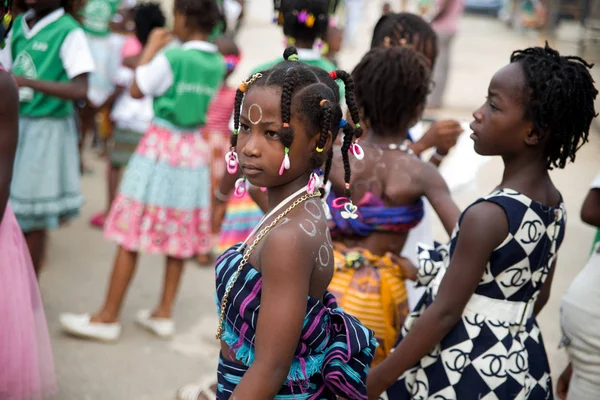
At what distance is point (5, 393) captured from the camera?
2.68 metres

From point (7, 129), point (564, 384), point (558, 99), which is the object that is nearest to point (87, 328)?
point (7, 129)

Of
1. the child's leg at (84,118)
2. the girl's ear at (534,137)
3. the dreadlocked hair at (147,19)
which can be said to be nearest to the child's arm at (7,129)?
the girl's ear at (534,137)

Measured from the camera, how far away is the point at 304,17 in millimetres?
3979

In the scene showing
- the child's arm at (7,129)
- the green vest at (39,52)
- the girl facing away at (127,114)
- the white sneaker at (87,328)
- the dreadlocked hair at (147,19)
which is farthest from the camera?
the dreadlocked hair at (147,19)

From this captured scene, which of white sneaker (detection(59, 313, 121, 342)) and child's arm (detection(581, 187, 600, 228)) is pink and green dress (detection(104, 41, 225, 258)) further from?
child's arm (detection(581, 187, 600, 228))

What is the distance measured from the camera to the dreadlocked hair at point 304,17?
3.98 metres

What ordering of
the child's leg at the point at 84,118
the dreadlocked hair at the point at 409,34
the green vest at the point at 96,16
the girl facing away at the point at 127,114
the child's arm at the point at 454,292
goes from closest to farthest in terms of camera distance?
1. the child's arm at the point at 454,292
2. the dreadlocked hair at the point at 409,34
3. the girl facing away at the point at 127,114
4. the green vest at the point at 96,16
5. the child's leg at the point at 84,118

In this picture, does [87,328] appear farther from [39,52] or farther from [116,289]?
[39,52]

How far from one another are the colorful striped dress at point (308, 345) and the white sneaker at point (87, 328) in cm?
245

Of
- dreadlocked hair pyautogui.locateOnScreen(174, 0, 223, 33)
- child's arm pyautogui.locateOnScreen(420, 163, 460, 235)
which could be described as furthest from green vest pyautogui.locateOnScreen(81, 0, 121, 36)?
child's arm pyautogui.locateOnScreen(420, 163, 460, 235)

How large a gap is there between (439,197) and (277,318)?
122 cm

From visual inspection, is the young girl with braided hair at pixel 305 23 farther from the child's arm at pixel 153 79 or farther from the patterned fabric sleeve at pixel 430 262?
the patterned fabric sleeve at pixel 430 262

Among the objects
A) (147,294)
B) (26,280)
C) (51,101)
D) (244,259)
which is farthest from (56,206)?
(244,259)

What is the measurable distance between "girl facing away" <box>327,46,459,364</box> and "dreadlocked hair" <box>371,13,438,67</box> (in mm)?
681
